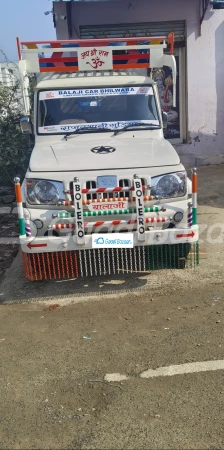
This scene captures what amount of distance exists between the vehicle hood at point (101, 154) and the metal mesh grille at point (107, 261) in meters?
0.92

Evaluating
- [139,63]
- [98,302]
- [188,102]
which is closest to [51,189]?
[98,302]

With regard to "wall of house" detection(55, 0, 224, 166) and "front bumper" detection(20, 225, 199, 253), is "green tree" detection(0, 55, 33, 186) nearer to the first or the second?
"wall of house" detection(55, 0, 224, 166)

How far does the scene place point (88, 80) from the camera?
5957mm

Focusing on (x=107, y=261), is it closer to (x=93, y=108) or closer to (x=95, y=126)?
(x=95, y=126)

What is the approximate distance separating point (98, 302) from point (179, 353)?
4.10 ft

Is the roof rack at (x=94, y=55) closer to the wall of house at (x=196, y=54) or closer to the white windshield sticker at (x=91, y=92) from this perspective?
the white windshield sticker at (x=91, y=92)

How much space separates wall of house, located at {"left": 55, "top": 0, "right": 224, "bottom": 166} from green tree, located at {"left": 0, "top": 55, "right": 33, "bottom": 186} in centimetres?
176

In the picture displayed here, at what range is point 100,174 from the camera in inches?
185

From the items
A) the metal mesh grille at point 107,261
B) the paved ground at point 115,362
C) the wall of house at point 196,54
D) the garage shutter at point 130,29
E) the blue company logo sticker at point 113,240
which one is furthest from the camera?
the garage shutter at point 130,29

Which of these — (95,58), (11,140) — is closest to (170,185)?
(95,58)

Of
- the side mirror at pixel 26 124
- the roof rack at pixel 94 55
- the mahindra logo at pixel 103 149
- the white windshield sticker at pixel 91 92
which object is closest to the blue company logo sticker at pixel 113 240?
the mahindra logo at pixel 103 149

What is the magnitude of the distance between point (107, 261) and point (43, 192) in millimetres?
1216

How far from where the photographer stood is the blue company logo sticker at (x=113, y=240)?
4578 mm

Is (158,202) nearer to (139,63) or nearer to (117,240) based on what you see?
(117,240)
